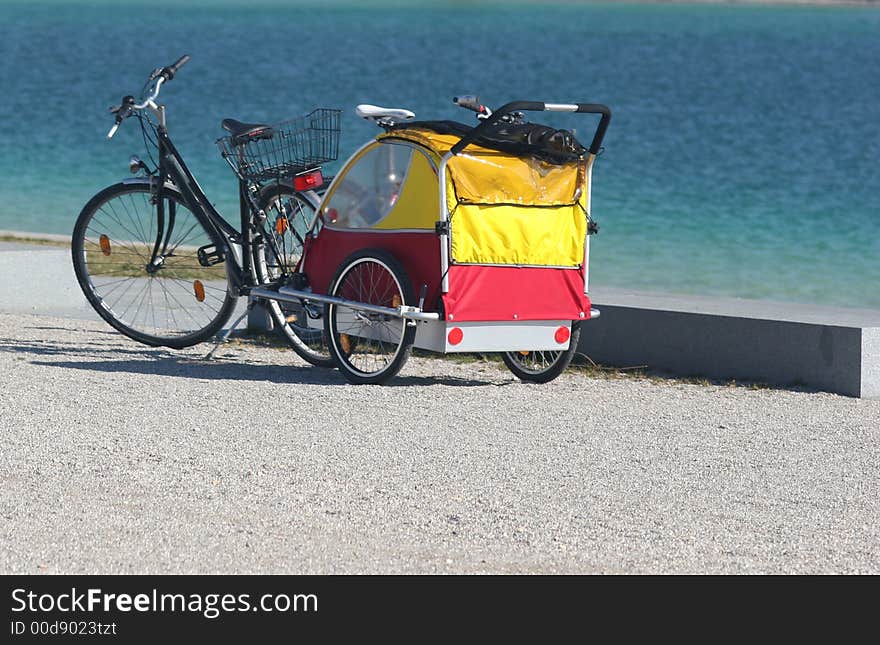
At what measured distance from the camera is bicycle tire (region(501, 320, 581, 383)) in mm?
7215

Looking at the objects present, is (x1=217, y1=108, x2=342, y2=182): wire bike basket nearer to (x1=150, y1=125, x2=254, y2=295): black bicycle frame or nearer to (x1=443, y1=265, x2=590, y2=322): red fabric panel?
(x1=150, y1=125, x2=254, y2=295): black bicycle frame

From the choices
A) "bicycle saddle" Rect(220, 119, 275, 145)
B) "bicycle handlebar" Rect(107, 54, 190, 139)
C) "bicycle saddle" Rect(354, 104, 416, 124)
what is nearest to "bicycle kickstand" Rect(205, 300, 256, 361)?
"bicycle saddle" Rect(220, 119, 275, 145)

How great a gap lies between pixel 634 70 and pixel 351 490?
41981mm

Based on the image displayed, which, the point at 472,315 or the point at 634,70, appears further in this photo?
the point at 634,70

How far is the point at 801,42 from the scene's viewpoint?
58125 millimetres

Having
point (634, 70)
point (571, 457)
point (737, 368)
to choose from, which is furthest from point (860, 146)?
point (571, 457)

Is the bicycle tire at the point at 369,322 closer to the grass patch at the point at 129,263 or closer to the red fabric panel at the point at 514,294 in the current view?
the red fabric panel at the point at 514,294

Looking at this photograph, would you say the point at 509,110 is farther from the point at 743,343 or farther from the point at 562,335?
the point at 743,343

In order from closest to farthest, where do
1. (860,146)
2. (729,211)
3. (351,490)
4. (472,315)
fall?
(351,490) → (472,315) → (729,211) → (860,146)

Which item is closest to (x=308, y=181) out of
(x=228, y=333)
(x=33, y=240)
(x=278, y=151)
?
(x=278, y=151)

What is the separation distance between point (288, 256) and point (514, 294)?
1339 millimetres

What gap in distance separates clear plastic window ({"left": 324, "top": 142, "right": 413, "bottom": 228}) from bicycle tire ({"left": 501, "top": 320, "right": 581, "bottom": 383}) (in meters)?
1.00

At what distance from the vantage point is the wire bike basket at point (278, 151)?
7.47 m

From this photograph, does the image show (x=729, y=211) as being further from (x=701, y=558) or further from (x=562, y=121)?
(x=701, y=558)
